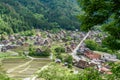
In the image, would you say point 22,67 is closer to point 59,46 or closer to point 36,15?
point 59,46

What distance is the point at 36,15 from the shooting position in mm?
131000

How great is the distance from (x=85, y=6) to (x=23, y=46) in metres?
73.6

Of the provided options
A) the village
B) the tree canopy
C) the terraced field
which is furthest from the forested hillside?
the tree canopy

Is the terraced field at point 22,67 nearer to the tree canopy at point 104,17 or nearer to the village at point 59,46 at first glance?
the village at point 59,46

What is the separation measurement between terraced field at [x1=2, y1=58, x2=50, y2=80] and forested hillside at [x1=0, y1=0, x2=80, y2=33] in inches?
1522

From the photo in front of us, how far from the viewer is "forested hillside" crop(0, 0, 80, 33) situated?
110 meters

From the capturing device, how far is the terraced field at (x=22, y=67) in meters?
49.2

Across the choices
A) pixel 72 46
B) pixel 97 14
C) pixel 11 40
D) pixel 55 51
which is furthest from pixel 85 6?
pixel 11 40

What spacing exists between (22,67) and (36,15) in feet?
252

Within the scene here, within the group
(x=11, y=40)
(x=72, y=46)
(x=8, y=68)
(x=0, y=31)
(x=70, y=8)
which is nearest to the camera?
(x=8, y=68)

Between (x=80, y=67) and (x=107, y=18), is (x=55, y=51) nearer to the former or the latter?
(x=80, y=67)

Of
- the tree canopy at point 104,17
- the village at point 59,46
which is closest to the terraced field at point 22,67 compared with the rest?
the village at point 59,46

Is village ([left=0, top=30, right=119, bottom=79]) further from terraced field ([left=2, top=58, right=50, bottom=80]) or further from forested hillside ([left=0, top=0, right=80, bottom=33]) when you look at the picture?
forested hillside ([left=0, top=0, right=80, bottom=33])

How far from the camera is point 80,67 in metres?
55.4
